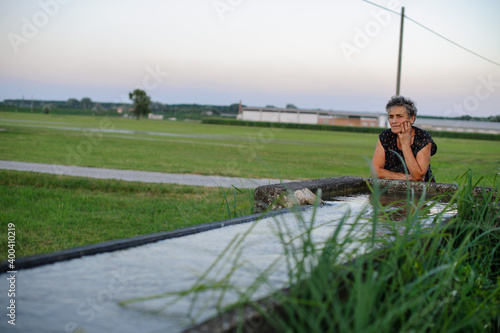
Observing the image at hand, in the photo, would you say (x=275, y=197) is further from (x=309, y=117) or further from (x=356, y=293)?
(x=309, y=117)

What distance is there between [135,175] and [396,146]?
7733 mm

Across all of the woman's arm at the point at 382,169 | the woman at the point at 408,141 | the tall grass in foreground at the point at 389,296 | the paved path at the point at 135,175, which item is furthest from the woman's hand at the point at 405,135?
the paved path at the point at 135,175

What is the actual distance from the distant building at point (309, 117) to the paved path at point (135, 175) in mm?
90525

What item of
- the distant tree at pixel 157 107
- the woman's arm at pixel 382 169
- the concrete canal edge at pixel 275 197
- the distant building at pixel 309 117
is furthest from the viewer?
the distant tree at pixel 157 107

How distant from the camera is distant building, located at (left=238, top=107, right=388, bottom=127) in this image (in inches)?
4240

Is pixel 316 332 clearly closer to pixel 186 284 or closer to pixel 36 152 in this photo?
pixel 186 284

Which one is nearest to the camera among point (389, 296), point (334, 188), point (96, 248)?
point (389, 296)

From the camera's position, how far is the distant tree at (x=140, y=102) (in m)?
112

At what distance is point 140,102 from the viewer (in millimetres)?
114875

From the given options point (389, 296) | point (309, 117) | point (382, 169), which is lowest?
point (389, 296)

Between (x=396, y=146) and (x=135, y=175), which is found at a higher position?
(x=396, y=146)

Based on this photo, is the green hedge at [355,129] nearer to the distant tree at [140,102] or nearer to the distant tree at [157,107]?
the distant tree at [140,102]

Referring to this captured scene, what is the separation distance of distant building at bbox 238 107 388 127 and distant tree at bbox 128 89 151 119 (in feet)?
67.9

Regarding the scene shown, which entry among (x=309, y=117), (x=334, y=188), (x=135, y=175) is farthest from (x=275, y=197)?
(x=309, y=117)
